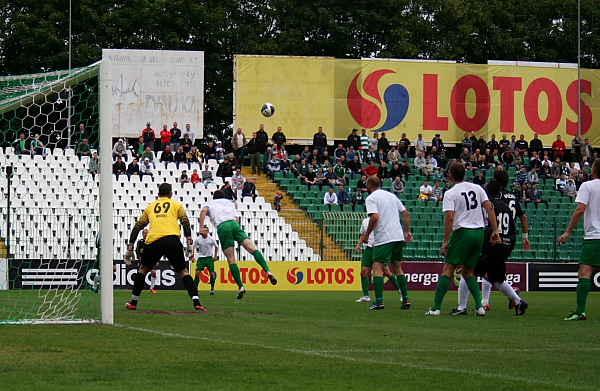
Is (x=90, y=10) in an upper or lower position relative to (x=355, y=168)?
upper

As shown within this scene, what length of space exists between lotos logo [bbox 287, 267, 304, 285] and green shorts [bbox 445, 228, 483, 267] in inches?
617

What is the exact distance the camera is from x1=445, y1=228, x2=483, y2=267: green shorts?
14016mm

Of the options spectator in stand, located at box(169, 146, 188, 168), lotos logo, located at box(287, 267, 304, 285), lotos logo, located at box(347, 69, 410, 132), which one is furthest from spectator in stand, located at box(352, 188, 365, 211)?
lotos logo, located at box(347, 69, 410, 132)

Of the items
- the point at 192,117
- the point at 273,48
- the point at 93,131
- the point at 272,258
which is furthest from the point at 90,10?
the point at 93,131

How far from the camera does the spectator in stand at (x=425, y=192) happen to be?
3628cm

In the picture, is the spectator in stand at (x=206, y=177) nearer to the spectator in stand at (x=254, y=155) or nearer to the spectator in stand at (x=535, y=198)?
the spectator in stand at (x=254, y=155)

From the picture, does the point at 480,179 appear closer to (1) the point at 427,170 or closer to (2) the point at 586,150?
(1) the point at 427,170

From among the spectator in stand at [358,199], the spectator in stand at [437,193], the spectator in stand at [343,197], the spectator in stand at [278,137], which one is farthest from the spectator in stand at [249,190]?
the spectator in stand at [437,193]

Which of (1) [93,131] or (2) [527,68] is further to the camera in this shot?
(2) [527,68]

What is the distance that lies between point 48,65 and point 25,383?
44.7 metres

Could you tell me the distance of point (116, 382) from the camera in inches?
293

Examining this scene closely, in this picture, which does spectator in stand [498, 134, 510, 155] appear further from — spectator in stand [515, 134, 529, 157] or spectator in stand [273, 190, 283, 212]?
spectator in stand [273, 190, 283, 212]

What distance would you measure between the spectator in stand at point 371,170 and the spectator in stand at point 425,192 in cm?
176

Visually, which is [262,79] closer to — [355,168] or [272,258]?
[355,168]
